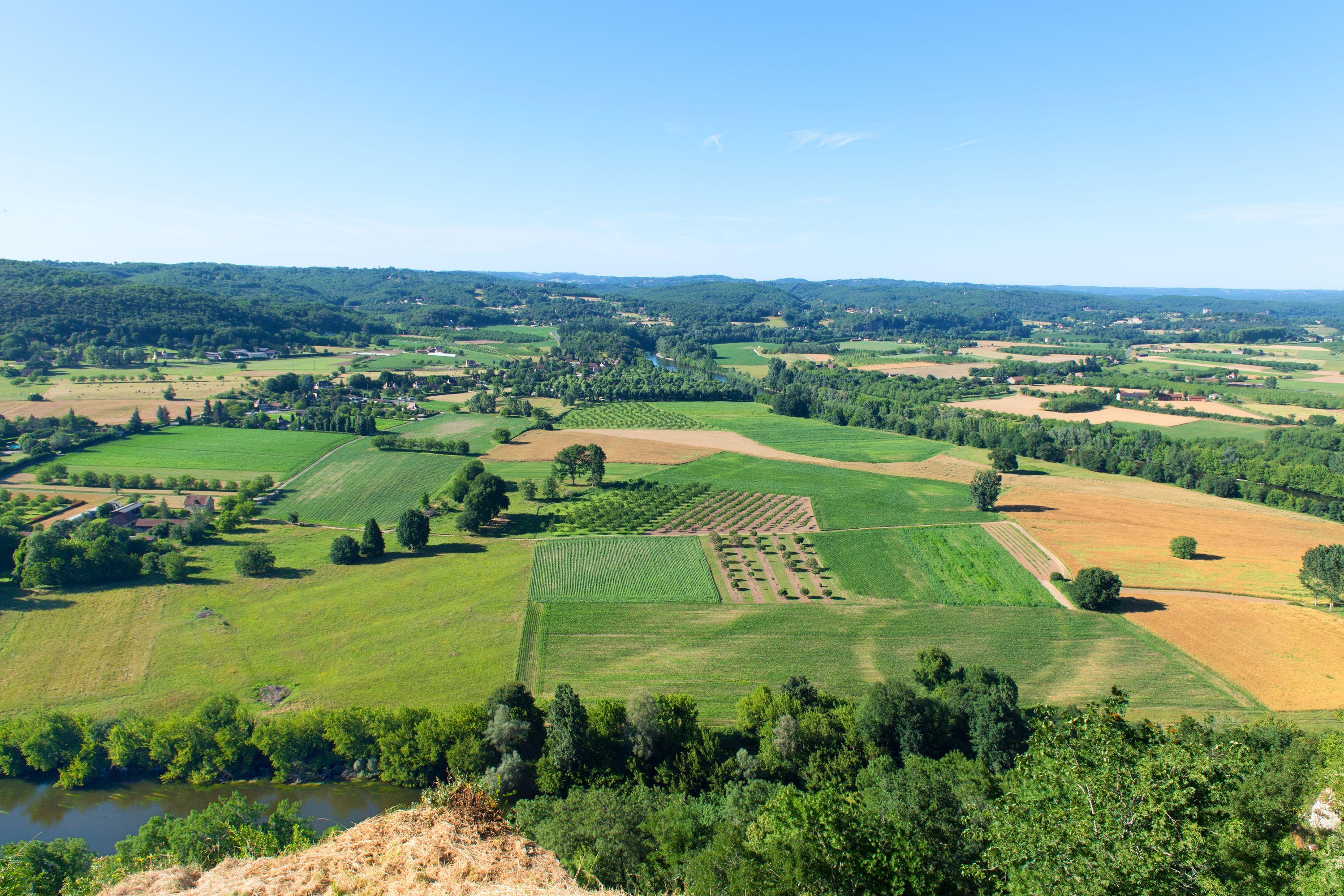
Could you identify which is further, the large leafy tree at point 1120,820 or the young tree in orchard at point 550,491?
the young tree in orchard at point 550,491

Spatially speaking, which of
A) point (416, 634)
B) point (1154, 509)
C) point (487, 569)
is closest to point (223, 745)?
point (416, 634)

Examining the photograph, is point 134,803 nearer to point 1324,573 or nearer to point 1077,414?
point 1324,573

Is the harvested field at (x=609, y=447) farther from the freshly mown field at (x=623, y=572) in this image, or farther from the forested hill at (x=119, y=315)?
the forested hill at (x=119, y=315)

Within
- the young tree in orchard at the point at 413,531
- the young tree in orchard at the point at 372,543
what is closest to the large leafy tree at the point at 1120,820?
the young tree in orchard at the point at 413,531

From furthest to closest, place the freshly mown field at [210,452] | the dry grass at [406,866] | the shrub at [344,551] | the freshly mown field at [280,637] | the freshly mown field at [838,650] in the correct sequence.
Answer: the freshly mown field at [210,452] → the shrub at [344,551] → the freshly mown field at [838,650] → the freshly mown field at [280,637] → the dry grass at [406,866]

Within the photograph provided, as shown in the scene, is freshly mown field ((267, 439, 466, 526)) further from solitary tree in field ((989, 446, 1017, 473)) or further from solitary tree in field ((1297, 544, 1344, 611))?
solitary tree in field ((1297, 544, 1344, 611))

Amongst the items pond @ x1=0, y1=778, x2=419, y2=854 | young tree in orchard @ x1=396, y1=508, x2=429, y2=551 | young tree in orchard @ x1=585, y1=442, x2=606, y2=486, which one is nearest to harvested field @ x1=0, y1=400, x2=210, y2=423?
young tree in orchard @ x1=396, y1=508, x2=429, y2=551
